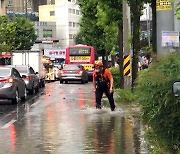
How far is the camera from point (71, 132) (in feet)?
44.2

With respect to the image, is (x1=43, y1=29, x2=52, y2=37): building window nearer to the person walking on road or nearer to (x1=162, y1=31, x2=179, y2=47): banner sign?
the person walking on road

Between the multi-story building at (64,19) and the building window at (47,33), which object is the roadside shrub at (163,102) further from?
the building window at (47,33)

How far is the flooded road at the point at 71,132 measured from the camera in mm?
10986

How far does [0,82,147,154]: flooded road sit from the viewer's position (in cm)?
1099

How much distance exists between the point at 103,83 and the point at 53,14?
121070 mm

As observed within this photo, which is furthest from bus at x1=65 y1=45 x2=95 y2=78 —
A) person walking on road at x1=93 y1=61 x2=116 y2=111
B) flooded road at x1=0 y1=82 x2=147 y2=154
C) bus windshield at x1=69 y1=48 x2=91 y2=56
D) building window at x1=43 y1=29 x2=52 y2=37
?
building window at x1=43 y1=29 x2=52 y2=37

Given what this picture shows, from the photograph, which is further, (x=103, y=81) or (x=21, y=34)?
(x=21, y=34)

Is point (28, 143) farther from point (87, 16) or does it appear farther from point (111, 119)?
point (87, 16)

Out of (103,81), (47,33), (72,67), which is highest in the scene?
(47,33)

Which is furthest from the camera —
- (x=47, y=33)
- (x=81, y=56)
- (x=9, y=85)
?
(x=47, y=33)

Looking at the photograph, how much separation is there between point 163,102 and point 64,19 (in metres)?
125

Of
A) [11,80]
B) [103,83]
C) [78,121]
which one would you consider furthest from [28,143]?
[11,80]

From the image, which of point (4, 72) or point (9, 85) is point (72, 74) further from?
point (9, 85)

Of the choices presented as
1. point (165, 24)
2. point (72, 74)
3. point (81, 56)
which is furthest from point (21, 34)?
point (165, 24)
